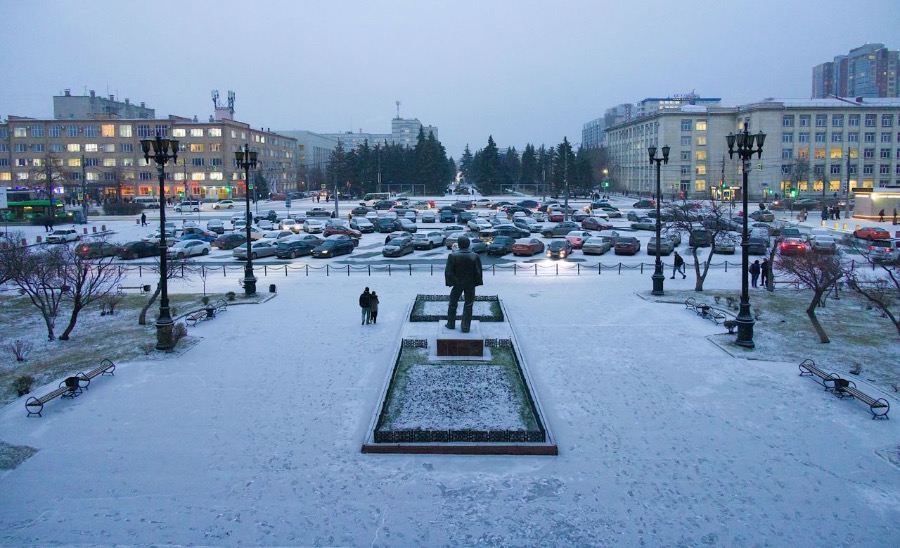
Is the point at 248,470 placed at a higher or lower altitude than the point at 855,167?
lower

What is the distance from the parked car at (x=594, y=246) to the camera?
128ft

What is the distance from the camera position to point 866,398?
40.6 ft

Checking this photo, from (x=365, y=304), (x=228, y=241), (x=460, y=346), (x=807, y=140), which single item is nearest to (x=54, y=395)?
(x=460, y=346)

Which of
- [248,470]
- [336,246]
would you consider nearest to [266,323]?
[248,470]

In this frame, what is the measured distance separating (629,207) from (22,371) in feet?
248

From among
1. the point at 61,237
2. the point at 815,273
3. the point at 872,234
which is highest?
the point at 61,237

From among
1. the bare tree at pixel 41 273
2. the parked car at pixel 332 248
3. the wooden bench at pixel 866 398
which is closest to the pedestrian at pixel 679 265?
the wooden bench at pixel 866 398

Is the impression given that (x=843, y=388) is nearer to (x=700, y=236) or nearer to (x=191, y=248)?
(x=700, y=236)

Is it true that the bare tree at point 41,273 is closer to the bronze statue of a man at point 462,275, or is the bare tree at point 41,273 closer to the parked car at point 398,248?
the bronze statue of a man at point 462,275

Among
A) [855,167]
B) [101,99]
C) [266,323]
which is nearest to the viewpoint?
[266,323]

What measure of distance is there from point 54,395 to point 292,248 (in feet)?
87.9

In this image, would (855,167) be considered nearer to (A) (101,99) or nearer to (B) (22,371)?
(B) (22,371)

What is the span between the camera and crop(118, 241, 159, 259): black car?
38406mm

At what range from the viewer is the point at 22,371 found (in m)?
15.9
